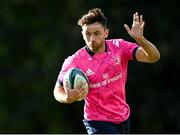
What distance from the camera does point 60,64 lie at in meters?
21.6

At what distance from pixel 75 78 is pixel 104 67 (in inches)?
19.4

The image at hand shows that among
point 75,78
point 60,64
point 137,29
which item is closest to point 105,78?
point 75,78

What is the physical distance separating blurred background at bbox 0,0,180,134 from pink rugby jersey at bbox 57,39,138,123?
1017cm

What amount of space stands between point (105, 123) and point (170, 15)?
1210 centimetres

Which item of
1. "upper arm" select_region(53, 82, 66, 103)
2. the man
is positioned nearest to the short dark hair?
the man

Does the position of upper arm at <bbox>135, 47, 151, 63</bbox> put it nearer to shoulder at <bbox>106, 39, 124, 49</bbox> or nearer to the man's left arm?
the man's left arm

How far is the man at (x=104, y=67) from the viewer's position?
10078mm

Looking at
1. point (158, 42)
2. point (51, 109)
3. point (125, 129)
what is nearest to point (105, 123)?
point (125, 129)

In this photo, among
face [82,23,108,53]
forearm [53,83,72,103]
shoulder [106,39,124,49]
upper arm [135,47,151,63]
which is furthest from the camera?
shoulder [106,39,124,49]

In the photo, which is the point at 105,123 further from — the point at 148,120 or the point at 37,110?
the point at 37,110

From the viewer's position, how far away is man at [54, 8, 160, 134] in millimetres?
10078

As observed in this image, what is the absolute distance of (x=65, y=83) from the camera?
389 inches

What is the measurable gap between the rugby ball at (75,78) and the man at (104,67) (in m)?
0.14

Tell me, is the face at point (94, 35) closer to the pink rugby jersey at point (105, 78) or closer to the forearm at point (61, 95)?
the pink rugby jersey at point (105, 78)
